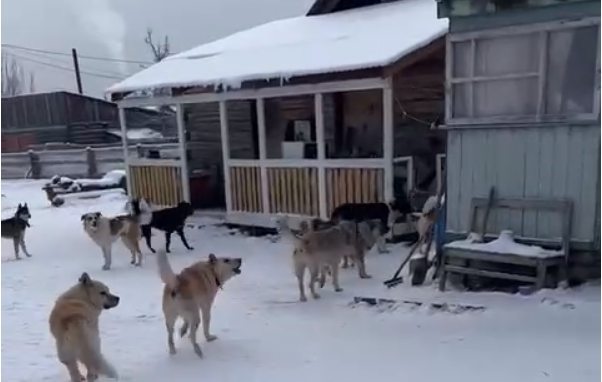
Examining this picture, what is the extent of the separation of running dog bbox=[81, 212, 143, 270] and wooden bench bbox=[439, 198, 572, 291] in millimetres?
4749

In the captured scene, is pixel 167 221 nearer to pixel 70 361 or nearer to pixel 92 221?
pixel 92 221

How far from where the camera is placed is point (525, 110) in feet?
23.0

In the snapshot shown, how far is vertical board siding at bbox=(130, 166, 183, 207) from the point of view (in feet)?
43.2

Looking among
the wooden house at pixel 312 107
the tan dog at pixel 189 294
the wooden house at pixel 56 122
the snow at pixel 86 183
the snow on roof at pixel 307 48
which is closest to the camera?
the tan dog at pixel 189 294

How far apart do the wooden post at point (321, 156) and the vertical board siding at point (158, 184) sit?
141 inches

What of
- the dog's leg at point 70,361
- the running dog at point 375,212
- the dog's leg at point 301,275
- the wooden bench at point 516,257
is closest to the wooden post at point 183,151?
the running dog at point 375,212

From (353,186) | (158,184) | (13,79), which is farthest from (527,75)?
(13,79)

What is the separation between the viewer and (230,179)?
12.1 metres

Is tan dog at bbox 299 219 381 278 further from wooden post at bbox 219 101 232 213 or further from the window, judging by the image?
wooden post at bbox 219 101 232 213

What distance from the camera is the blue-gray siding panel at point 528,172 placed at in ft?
21.8

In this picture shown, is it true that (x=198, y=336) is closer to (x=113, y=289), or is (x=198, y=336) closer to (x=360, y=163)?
(x=113, y=289)

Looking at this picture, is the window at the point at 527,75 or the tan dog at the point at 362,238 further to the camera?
the tan dog at the point at 362,238

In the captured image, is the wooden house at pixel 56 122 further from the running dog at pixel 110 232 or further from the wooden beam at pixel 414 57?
the wooden beam at pixel 414 57

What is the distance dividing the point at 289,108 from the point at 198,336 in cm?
810
